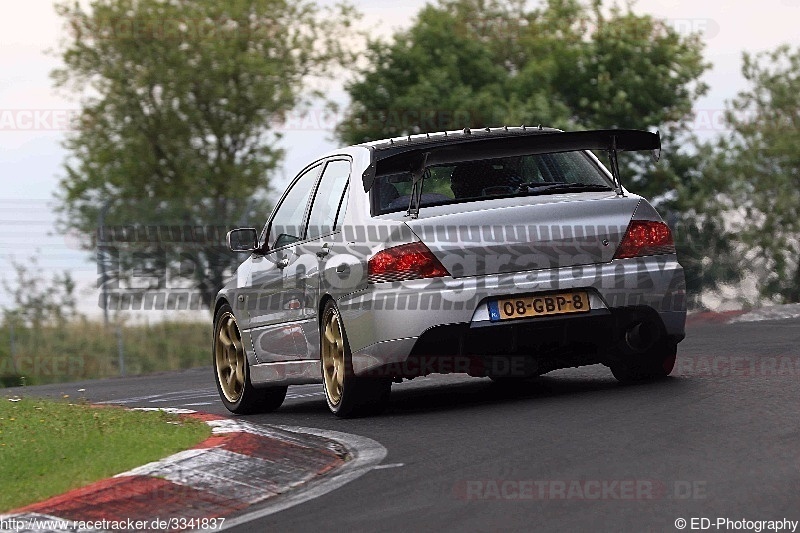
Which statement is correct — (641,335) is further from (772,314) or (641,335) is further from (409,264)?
(772,314)

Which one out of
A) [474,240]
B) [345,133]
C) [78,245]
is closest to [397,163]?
[474,240]

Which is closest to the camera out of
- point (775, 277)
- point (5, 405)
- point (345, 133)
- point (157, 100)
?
point (5, 405)

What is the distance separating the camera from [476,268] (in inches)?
383

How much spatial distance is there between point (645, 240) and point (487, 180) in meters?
1.11

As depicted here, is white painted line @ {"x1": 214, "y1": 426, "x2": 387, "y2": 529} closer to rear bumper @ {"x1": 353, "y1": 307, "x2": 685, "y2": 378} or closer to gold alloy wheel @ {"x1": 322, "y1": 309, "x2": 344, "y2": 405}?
rear bumper @ {"x1": 353, "y1": 307, "x2": 685, "y2": 378}

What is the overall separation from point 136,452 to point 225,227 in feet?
57.7

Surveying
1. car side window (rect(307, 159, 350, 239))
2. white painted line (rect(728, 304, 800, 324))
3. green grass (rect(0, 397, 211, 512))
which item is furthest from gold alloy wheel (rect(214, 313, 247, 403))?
white painted line (rect(728, 304, 800, 324))

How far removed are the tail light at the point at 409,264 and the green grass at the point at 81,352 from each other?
1518 centimetres

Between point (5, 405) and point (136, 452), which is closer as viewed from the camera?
point (136, 452)

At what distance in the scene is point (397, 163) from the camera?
10.2 metres

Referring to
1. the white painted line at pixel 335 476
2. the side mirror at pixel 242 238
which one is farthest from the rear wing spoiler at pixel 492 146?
the white painted line at pixel 335 476

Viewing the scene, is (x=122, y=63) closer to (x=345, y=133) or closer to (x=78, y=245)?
(x=345, y=133)

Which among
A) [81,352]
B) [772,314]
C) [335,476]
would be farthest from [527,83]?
[335,476]

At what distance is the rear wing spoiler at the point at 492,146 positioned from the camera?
33.0 ft
